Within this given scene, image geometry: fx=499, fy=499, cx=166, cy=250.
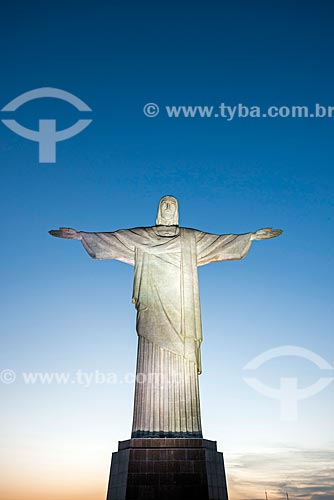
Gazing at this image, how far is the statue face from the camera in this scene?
47.1 ft

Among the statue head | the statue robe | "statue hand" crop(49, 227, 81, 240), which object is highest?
the statue head

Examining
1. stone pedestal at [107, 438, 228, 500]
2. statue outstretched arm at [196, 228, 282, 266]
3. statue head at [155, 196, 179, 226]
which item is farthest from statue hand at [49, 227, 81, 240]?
stone pedestal at [107, 438, 228, 500]

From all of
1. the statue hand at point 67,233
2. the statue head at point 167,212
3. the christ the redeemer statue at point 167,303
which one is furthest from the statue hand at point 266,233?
the statue hand at point 67,233

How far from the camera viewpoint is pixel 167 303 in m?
13.1

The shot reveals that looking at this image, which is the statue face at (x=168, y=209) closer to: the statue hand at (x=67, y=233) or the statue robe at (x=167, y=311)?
the statue robe at (x=167, y=311)

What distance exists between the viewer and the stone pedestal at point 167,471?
35.2 ft

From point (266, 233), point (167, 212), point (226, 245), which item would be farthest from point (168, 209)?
point (266, 233)

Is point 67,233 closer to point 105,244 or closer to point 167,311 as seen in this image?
point 105,244

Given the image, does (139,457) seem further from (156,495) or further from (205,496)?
(205,496)

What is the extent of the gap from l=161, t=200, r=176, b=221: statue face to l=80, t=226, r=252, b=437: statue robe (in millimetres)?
413

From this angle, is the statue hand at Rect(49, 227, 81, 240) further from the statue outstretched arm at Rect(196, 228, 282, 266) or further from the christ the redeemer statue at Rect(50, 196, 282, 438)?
the statue outstretched arm at Rect(196, 228, 282, 266)

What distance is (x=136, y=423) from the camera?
11.8 meters

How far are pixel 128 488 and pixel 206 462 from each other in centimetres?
178

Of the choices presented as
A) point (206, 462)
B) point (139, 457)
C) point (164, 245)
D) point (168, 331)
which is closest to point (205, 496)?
point (206, 462)
